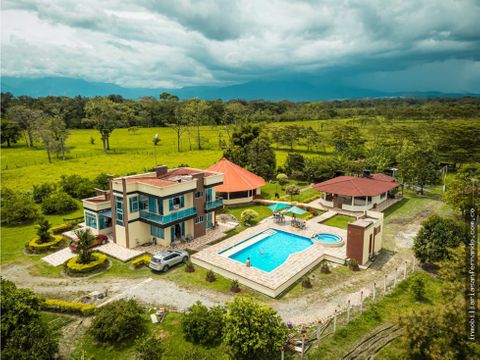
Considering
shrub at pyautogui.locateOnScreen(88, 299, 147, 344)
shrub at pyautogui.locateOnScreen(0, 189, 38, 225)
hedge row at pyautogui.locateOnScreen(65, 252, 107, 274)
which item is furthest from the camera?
shrub at pyautogui.locateOnScreen(0, 189, 38, 225)

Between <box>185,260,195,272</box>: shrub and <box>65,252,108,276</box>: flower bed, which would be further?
<box>185,260,195,272</box>: shrub

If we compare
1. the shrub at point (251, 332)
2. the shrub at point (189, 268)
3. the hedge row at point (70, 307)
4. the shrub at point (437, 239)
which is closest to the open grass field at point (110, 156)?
the hedge row at point (70, 307)

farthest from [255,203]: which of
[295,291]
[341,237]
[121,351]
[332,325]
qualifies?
[121,351]

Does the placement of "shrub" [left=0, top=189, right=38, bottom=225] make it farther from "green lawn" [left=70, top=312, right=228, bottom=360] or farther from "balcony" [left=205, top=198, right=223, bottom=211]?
"green lawn" [left=70, top=312, right=228, bottom=360]

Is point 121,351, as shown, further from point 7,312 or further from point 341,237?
point 341,237

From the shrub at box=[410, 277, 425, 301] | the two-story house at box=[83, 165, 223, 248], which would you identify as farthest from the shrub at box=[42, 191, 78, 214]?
the shrub at box=[410, 277, 425, 301]

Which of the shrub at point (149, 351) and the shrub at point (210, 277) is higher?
the shrub at point (149, 351)

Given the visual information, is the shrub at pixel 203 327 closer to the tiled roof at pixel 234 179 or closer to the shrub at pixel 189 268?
the shrub at pixel 189 268
